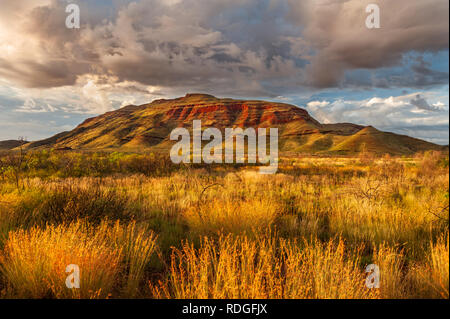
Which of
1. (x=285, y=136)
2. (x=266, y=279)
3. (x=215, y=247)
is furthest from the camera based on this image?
(x=285, y=136)

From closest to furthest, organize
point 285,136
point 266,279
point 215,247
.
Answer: point 266,279, point 215,247, point 285,136

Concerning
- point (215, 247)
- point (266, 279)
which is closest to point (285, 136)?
point (215, 247)

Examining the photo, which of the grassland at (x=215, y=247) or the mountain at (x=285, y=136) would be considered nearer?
the grassland at (x=215, y=247)

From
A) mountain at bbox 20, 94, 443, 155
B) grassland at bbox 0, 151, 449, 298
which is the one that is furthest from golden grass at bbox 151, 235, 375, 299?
mountain at bbox 20, 94, 443, 155

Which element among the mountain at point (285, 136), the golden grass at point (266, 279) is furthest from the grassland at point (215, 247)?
the mountain at point (285, 136)

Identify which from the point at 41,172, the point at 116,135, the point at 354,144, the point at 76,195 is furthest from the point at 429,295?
the point at 116,135

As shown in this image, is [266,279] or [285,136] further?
[285,136]

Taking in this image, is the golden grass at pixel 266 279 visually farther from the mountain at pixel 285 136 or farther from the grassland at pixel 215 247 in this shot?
the mountain at pixel 285 136

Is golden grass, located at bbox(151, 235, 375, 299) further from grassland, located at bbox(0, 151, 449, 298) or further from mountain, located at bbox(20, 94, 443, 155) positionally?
mountain, located at bbox(20, 94, 443, 155)

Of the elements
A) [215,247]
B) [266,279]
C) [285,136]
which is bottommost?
[215,247]

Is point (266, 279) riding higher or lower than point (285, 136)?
lower

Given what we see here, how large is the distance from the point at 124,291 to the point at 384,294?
3143mm

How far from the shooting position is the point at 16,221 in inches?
181

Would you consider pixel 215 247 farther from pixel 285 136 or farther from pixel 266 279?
pixel 285 136
